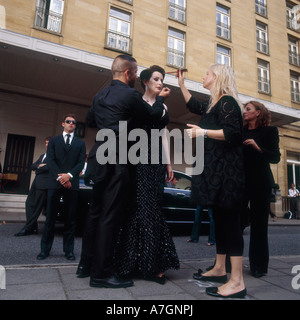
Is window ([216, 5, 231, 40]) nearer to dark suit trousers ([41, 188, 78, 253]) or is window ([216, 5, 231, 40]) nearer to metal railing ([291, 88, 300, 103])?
metal railing ([291, 88, 300, 103])

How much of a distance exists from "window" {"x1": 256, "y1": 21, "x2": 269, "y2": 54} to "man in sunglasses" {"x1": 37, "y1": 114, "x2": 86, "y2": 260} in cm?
1840

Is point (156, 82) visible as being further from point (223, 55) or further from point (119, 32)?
point (223, 55)

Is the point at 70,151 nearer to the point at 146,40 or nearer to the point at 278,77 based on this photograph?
the point at 146,40

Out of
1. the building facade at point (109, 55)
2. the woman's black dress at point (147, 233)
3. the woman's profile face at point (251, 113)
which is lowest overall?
the woman's black dress at point (147, 233)

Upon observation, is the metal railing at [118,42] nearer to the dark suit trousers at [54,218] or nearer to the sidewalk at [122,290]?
the dark suit trousers at [54,218]

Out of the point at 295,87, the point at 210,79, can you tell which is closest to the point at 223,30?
the point at 295,87

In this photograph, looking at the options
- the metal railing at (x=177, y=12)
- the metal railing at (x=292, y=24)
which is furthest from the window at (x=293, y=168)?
the metal railing at (x=177, y=12)

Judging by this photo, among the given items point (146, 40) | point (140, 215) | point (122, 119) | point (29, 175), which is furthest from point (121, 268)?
point (146, 40)

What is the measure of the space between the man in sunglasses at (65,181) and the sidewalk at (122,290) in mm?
606

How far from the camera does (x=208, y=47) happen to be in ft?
49.8

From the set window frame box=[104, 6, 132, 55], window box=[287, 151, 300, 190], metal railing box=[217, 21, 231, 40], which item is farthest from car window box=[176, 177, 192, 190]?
window box=[287, 151, 300, 190]

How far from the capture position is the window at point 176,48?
14009mm

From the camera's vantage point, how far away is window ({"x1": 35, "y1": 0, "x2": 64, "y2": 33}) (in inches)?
434

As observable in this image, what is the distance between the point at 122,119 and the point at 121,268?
131 cm
